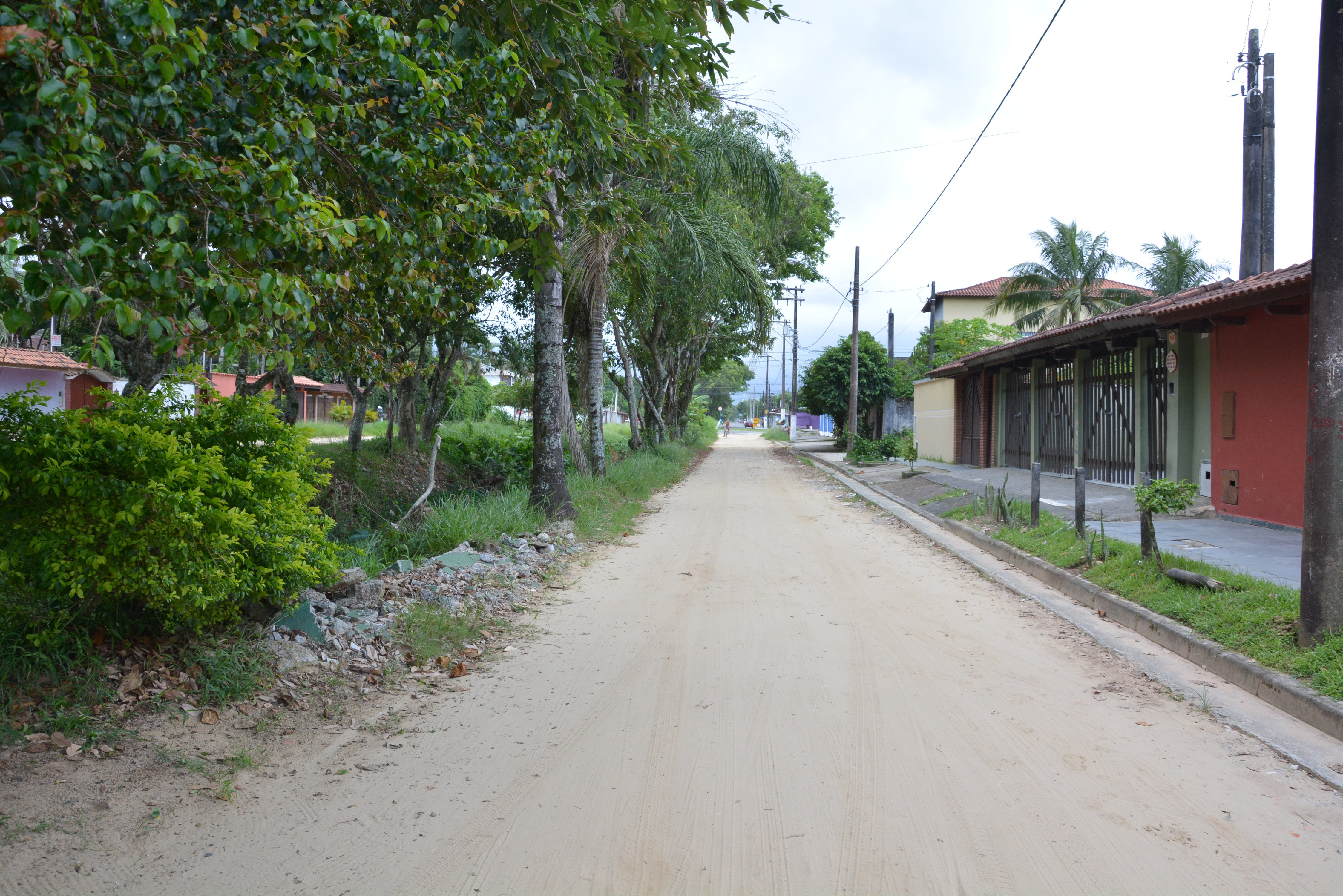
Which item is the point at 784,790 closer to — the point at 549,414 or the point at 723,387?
the point at 549,414

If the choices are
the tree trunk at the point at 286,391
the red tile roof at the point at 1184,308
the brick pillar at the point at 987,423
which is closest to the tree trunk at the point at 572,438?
→ the tree trunk at the point at 286,391

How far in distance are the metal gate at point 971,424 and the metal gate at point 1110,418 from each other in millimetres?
6406

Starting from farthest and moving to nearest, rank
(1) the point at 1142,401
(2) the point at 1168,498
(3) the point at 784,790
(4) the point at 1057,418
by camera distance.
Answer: (4) the point at 1057,418
(1) the point at 1142,401
(2) the point at 1168,498
(3) the point at 784,790

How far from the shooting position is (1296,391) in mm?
10141

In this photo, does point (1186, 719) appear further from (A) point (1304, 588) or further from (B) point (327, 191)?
(B) point (327, 191)

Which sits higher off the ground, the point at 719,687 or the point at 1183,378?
the point at 1183,378

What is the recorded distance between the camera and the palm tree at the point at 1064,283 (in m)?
33.2

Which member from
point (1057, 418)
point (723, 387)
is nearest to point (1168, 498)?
point (1057, 418)

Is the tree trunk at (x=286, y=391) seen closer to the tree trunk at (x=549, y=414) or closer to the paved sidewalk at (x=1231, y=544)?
the tree trunk at (x=549, y=414)

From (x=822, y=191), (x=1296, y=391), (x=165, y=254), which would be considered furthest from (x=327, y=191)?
(x=822, y=191)

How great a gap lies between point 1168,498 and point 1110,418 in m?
9.75

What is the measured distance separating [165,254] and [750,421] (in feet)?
460

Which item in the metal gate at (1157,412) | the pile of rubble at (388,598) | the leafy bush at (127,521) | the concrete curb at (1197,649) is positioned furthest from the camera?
the metal gate at (1157,412)

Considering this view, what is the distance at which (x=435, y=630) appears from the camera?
5.88 m
